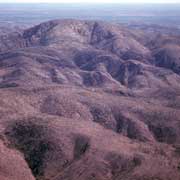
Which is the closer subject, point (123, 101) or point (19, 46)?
point (123, 101)

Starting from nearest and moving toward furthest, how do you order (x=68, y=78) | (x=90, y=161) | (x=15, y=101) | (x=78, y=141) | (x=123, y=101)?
1. (x=90, y=161)
2. (x=78, y=141)
3. (x=15, y=101)
4. (x=123, y=101)
5. (x=68, y=78)

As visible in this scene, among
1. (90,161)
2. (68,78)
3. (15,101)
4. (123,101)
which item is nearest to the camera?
(90,161)

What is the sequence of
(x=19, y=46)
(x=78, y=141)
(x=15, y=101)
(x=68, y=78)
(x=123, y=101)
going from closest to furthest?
(x=78, y=141), (x=15, y=101), (x=123, y=101), (x=68, y=78), (x=19, y=46)

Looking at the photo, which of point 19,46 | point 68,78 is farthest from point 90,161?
point 19,46

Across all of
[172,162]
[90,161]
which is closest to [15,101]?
[90,161]

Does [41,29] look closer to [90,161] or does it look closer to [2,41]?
[2,41]

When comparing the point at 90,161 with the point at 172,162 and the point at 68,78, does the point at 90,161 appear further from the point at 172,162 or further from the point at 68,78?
the point at 68,78
